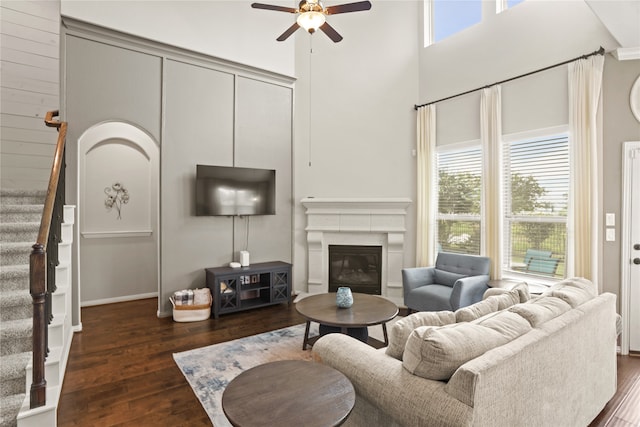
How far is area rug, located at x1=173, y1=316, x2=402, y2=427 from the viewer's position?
2.61 meters

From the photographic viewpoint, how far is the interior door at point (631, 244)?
131 inches

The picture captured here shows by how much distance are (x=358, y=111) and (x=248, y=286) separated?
3253 mm

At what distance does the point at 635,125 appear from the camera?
10.9 ft

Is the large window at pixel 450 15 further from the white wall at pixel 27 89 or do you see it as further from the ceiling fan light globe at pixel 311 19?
the white wall at pixel 27 89

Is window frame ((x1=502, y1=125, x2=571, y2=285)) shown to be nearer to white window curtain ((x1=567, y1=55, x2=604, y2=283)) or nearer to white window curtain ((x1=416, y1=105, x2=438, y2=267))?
white window curtain ((x1=567, y1=55, x2=604, y2=283))

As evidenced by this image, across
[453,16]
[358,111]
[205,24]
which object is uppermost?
[453,16]

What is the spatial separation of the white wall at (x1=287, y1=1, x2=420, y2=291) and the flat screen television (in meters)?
0.64

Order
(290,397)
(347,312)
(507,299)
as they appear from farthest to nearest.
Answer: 1. (347,312)
2. (507,299)
3. (290,397)

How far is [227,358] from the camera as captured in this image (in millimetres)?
3240

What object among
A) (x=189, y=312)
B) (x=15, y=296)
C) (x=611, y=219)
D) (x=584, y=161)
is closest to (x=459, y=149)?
(x=584, y=161)

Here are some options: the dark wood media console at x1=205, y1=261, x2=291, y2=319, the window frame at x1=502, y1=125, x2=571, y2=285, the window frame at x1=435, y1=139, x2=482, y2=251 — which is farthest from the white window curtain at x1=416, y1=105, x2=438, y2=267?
the dark wood media console at x1=205, y1=261, x2=291, y2=319

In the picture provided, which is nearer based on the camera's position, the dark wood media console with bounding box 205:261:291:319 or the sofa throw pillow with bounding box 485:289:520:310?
the sofa throw pillow with bounding box 485:289:520:310

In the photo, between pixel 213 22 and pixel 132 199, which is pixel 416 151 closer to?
pixel 213 22

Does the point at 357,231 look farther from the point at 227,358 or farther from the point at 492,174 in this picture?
the point at 227,358
